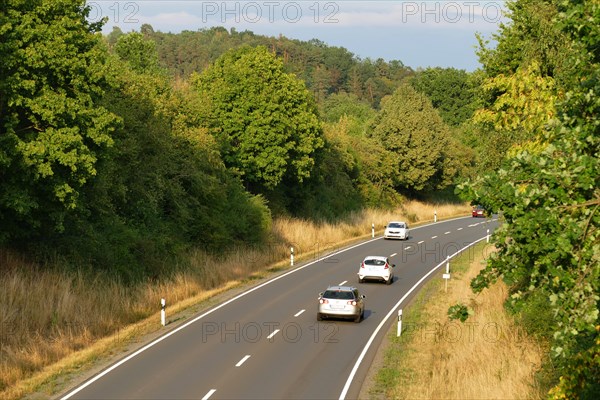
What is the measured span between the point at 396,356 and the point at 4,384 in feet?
37.7

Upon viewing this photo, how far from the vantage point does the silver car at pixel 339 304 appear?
28.0 metres

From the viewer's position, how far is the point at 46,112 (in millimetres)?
24656

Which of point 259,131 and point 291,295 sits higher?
point 259,131

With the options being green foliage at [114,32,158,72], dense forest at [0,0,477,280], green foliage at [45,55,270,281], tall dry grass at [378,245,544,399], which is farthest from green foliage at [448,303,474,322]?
green foliage at [114,32,158,72]

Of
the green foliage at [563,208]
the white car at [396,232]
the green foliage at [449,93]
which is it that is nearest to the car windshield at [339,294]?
the green foliage at [563,208]

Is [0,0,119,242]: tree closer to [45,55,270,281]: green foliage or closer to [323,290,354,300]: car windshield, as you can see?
[45,55,270,281]: green foliage

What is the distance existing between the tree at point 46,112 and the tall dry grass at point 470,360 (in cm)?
1244

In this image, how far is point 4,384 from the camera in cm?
1930

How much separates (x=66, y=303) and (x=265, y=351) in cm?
735

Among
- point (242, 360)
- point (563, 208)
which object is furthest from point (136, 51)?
point (563, 208)

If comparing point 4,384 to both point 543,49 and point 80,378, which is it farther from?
point 543,49

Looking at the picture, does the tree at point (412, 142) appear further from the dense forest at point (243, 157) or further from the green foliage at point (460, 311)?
the green foliage at point (460, 311)

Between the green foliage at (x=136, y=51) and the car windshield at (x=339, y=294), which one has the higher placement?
the green foliage at (x=136, y=51)

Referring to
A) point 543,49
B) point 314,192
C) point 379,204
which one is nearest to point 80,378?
point 543,49
